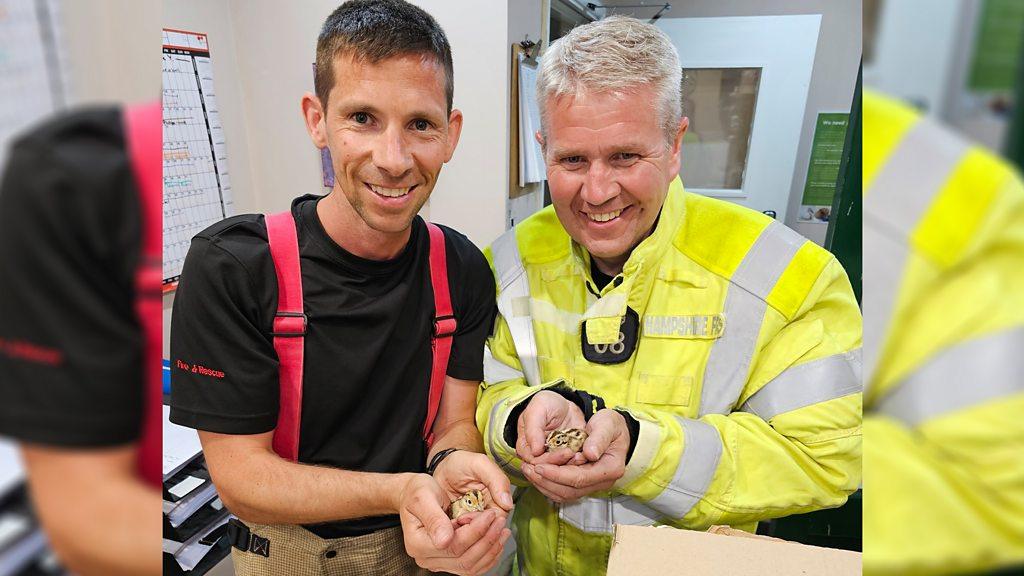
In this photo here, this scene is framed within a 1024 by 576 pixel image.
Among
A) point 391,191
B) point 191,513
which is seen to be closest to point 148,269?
point 391,191

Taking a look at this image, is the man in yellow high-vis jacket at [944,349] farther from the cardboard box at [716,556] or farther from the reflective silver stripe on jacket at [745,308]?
the reflective silver stripe on jacket at [745,308]

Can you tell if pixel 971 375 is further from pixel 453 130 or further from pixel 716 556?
pixel 453 130

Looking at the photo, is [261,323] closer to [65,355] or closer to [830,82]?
[65,355]

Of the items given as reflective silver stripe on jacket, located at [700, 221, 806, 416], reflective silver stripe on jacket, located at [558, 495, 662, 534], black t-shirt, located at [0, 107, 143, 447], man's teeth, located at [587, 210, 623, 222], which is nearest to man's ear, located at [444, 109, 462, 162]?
man's teeth, located at [587, 210, 623, 222]

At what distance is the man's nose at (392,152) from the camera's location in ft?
2.40

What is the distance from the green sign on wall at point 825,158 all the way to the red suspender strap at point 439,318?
0.57m

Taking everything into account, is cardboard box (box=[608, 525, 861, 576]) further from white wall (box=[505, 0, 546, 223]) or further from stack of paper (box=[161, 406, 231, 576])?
stack of paper (box=[161, 406, 231, 576])

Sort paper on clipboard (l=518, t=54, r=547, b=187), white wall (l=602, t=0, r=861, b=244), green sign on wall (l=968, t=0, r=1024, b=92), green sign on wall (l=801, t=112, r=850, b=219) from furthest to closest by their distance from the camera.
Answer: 1. paper on clipboard (l=518, t=54, r=547, b=187)
2. green sign on wall (l=801, t=112, r=850, b=219)
3. white wall (l=602, t=0, r=861, b=244)
4. green sign on wall (l=968, t=0, r=1024, b=92)

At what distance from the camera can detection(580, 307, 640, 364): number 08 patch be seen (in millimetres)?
812

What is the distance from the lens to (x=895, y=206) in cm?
14

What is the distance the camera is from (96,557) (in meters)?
0.15

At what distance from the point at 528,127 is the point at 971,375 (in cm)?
88

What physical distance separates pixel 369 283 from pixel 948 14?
782 mm

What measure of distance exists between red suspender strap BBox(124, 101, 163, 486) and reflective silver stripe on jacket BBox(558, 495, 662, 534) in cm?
78
